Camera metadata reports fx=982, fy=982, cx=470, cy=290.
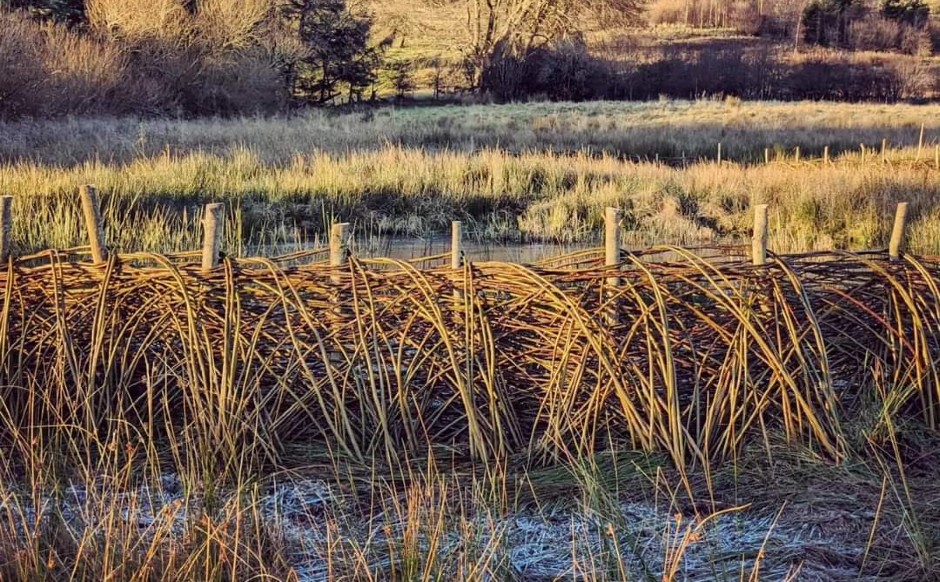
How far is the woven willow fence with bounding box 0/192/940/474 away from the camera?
409 centimetres

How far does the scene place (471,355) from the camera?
4125 millimetres

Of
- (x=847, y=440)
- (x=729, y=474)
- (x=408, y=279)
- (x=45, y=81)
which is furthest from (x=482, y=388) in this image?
(x=45, y=81)

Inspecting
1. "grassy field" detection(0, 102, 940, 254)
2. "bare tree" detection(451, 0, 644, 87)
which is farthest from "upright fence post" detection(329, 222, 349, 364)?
"bare tree" detection(451, 0, 644, 87)

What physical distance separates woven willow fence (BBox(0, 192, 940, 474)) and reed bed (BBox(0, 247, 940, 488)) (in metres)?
0.01

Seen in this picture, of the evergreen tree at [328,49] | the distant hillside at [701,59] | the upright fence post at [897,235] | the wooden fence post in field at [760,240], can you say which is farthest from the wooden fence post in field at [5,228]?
the distant hillside at [701,59]

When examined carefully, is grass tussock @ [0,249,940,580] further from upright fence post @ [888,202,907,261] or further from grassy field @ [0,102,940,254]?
grassy field @ [0,102,940,254]

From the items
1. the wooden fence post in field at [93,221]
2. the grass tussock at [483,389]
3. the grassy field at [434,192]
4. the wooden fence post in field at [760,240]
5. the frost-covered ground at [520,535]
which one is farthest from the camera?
the grassy field at [434,192]

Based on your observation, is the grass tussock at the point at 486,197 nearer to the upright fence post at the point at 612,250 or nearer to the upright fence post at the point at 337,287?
the upright fence post at the point at 337,287

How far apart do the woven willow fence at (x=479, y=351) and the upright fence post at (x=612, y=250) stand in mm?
13

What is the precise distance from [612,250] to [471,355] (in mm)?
A: 749

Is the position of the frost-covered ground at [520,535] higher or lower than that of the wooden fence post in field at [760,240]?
lower

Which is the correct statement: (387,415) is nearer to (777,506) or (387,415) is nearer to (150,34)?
(777,506)

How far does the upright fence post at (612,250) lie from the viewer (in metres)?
4.15

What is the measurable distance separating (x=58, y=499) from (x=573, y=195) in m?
10.1
